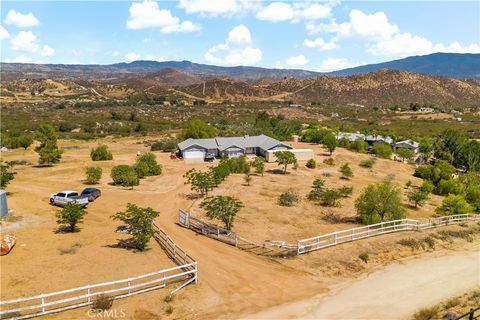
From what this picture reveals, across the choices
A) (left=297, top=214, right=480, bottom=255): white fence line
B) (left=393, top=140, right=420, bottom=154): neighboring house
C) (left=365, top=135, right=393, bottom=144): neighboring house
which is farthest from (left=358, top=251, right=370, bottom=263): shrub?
(left=365, top=135, right=393, bottom=144): neighboring house

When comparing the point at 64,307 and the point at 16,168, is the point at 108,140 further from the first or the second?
the point at 64,307

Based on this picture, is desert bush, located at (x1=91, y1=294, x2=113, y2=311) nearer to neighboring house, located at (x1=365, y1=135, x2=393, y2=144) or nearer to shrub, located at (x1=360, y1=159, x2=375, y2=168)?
shrub, located at (x1=360, y1=159, x2=375, y2=168)

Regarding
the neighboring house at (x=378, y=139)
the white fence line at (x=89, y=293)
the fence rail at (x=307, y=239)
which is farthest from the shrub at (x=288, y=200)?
the neighboring house at (x=378, y=139)

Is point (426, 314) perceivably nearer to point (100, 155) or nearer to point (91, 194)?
point (91, 194)

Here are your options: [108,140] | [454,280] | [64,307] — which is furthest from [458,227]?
[108,140]

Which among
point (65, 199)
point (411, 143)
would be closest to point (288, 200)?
point (65, 199)

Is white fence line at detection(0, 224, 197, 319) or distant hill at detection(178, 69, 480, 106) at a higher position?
distant hill at detection(178, 69, 480, 106)
